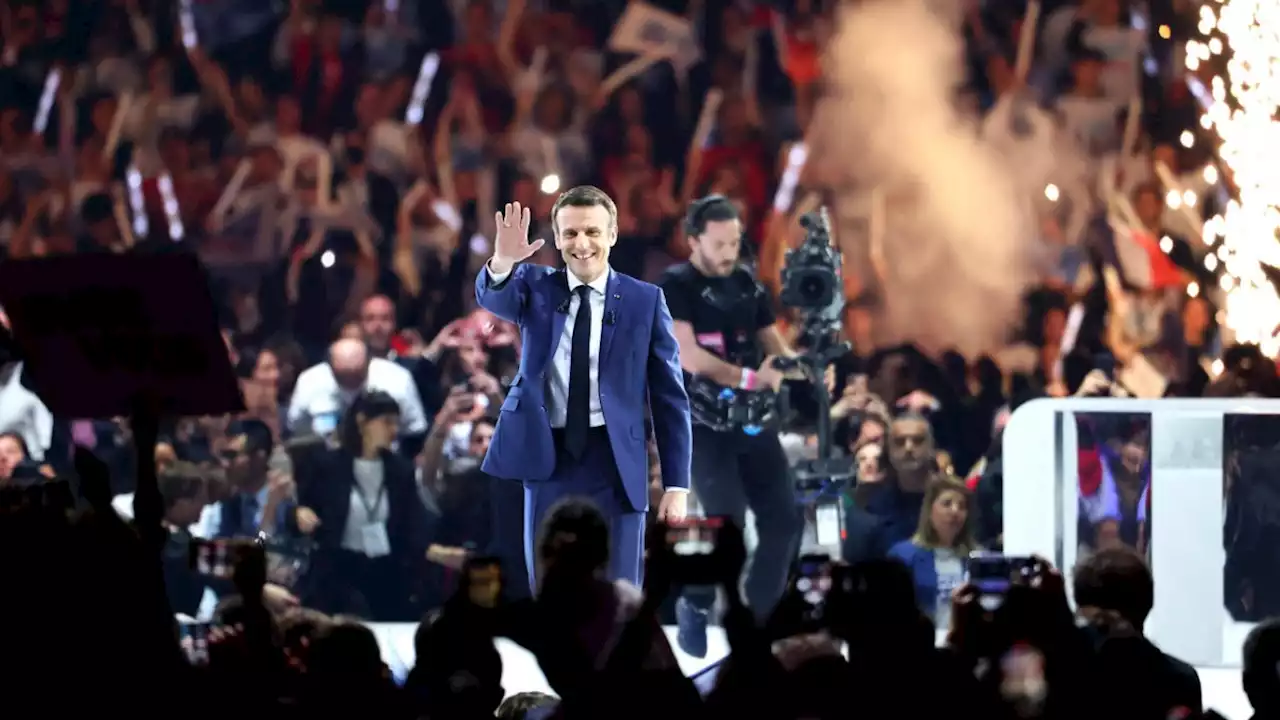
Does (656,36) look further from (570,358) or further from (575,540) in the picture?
(575,540)

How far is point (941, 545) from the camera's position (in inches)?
210

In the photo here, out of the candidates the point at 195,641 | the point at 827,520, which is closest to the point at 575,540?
the point at 195,641

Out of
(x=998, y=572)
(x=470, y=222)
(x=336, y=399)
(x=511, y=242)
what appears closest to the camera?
(x=998, y=572)

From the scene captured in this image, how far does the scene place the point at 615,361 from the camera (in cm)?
372

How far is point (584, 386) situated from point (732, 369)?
161 centimetres

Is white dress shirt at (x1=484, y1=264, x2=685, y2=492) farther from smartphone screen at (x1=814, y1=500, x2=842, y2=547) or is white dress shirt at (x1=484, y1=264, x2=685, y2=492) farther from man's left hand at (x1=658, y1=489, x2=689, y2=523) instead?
smartphone screen at (x1=814, y1=500, x2=842, y2=547)

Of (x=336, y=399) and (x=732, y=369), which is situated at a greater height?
(x=732, y=369)

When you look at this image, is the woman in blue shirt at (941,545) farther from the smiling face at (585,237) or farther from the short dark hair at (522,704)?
the short dark hair at (522,704)

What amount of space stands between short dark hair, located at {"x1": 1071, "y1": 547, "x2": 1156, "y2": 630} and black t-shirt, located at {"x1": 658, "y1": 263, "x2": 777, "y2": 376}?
9.42 ft

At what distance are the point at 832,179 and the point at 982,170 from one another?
1.86 ft

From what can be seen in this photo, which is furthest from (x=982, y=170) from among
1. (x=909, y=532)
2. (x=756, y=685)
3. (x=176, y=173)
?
(x=756, y=685)

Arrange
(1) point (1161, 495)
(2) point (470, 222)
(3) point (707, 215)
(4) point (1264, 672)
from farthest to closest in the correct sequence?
(2) point (470, 222) → (3) point (707, 215) → (1) point (1161, 495) → (4) point (1264, 672)

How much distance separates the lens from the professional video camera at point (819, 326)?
5.54m

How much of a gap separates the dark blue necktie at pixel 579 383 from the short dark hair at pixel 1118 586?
4.67 ft
